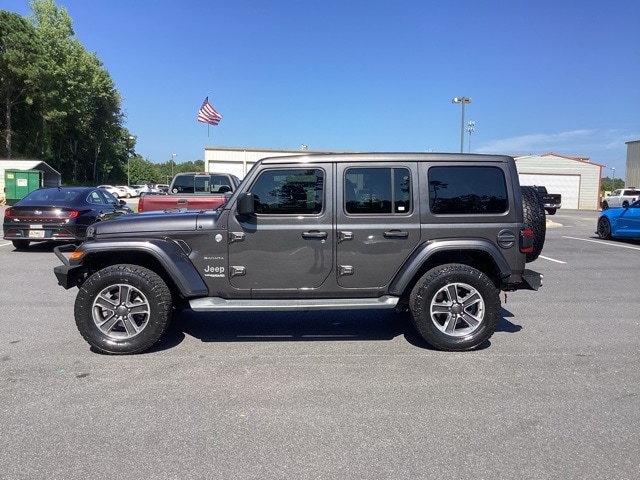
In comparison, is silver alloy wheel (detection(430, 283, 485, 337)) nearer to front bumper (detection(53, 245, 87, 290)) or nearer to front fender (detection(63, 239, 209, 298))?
front fender (detection(63, 239, 209, 298))

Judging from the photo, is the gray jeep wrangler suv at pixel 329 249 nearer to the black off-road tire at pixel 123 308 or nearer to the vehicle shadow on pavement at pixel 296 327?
the black off-road tire at pixel 123 308

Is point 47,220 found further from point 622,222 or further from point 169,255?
point 622,222

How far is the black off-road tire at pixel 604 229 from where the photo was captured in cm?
1544

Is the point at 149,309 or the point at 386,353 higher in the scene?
the point at 149,309

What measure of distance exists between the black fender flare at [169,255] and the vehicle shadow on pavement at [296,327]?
78 centimetres

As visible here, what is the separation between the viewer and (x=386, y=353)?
4914mm

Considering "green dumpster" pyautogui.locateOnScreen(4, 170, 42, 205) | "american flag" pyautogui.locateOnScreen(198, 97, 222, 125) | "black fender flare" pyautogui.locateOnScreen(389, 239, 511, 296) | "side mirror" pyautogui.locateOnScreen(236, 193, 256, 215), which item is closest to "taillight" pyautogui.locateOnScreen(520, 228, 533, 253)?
"black fender flare" pyautogui.locateOnScreen(389, 239, 511, 296)

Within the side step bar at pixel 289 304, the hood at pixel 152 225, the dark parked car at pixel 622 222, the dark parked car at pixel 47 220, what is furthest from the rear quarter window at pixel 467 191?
the dark parked car at pixel 622 222

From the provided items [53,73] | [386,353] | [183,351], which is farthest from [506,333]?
[53,73]

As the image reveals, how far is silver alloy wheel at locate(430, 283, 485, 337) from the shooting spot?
4.90 m

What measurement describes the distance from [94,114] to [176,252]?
66.0m

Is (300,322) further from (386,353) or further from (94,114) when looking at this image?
(94,114)

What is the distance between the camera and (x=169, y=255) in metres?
4.75

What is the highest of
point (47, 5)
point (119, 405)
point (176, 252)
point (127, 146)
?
point (47, 5)
